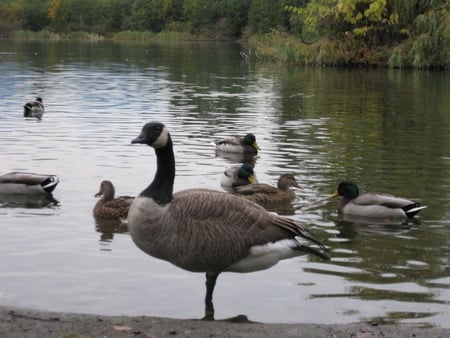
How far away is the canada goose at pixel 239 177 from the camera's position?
13977mm

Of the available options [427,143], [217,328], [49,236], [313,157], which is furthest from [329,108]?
[217,328]

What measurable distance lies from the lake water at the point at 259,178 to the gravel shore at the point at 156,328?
67cm

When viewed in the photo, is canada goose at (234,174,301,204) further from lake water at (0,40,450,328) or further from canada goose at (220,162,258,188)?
canada goose at (220,162,258,188)

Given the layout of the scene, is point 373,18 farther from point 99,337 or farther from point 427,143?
point 99,337

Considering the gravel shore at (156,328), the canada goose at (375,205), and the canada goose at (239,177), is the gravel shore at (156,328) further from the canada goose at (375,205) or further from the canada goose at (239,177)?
the canada goose at (239,177)

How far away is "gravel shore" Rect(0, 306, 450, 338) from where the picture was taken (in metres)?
6.46

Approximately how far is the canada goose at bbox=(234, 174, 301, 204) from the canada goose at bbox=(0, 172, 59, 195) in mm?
3130

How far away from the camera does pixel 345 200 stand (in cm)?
1242

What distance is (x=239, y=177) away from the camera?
14055 mm

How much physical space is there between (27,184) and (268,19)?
9917cm

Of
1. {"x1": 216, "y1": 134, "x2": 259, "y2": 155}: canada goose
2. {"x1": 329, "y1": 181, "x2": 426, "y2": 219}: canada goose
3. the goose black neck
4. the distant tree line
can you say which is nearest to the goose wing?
the goose black neck

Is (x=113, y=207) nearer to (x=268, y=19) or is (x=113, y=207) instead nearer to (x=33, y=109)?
(x=33, y=109)

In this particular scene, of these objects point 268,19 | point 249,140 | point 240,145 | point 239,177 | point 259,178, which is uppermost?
point 268,19

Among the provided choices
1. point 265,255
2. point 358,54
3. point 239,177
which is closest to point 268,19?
point 358,54
